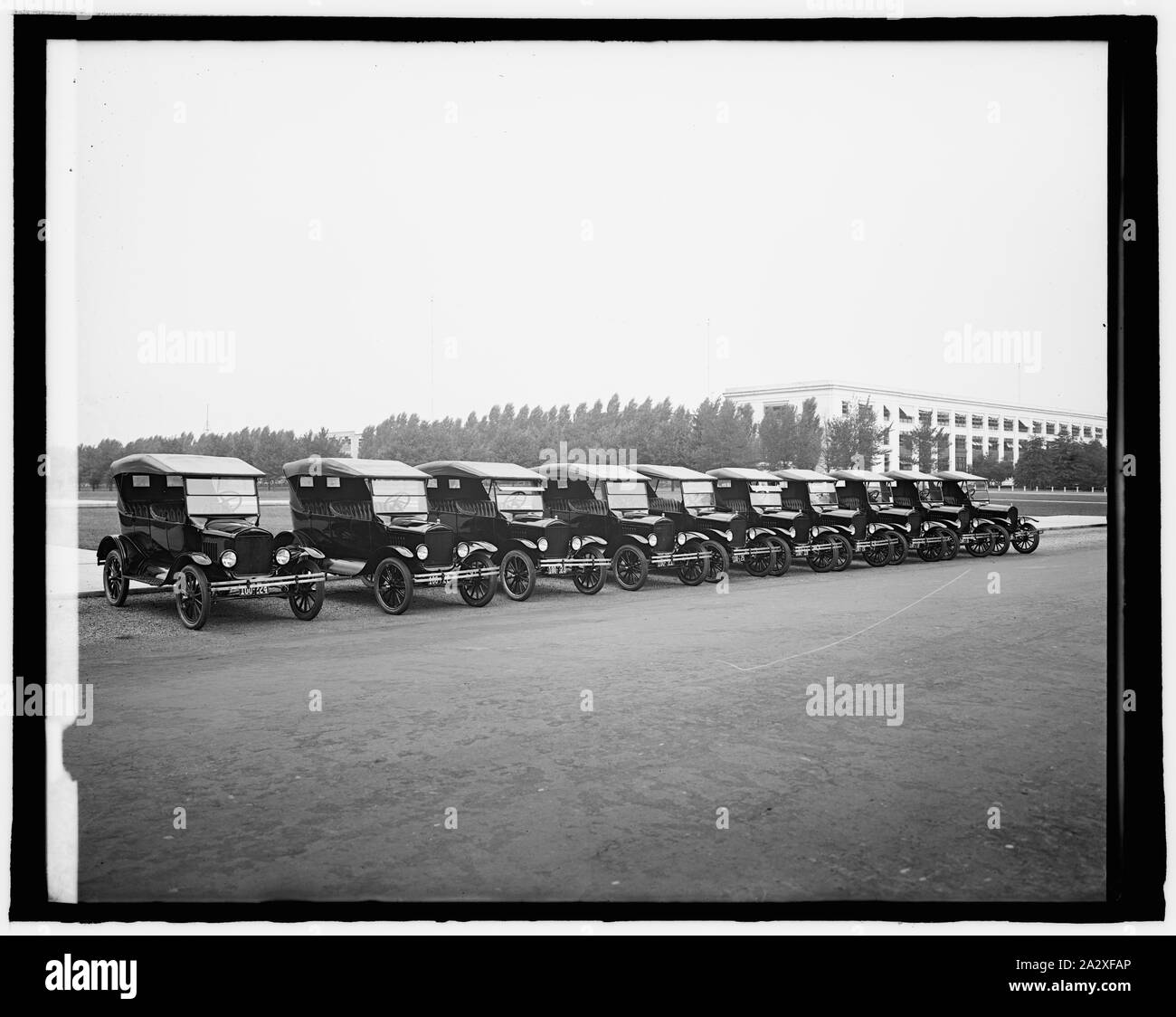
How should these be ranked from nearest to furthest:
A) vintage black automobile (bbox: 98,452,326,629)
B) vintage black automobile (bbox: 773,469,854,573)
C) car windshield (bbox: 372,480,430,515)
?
1. vintage black automobile (bbox: 98,452,326,629)
2. car windshield (bbox: 372,480,430,515)
3. vintage black automobile (bbox: 773,469,854,573)

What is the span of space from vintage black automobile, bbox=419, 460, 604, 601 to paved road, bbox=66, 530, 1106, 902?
42.7 inches

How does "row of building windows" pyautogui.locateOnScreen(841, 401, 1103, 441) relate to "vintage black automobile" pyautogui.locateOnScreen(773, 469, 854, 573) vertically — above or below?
above

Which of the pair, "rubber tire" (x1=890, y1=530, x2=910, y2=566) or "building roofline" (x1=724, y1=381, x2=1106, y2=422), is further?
"rubber tire" (x1=890, y1=530, x2=910, y2=566)

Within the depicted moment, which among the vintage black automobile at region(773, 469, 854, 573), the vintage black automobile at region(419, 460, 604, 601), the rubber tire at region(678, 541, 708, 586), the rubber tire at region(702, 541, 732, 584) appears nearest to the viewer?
the vintage black automobile at region(419, 460, 604, 601)

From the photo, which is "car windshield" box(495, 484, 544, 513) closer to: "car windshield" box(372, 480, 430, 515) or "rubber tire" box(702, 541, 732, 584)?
"car windshield" box(372, 480, 430, 515)

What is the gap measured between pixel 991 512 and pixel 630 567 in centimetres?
412

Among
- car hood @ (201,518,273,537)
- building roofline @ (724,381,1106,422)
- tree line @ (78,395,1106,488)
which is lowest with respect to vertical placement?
car hood @ (201,518,273,537)

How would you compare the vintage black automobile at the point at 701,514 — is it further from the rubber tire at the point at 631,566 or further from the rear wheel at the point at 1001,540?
the rear wheel at the point at 1001,540

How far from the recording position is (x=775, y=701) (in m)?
4.88

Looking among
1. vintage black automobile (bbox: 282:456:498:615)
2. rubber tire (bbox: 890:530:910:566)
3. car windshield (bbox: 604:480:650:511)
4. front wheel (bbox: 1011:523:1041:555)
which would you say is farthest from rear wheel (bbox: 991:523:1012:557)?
vintage black automobile (bbox: 282:456:498:615)

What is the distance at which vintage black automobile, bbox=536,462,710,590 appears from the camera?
6.39m

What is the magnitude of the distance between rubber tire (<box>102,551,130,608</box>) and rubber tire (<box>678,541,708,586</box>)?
5028mm

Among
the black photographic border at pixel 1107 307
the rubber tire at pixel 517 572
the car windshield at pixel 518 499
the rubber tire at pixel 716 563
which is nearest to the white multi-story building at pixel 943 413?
the black photographic border at pixel 1107 307

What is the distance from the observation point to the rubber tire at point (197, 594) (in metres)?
5.75
